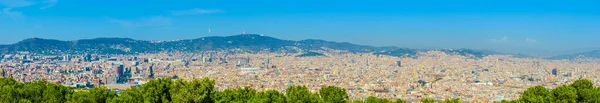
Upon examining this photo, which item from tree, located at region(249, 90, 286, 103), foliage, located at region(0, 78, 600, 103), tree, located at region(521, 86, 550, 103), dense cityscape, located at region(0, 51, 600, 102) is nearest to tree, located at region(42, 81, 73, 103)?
foliage, located at region(0, 78, 600, 103)

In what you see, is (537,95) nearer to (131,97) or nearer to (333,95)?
(333,95)

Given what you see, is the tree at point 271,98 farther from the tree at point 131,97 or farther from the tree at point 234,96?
the tree at point 131,97

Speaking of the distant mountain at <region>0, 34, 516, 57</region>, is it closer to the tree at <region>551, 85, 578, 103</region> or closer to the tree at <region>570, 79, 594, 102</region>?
the tree at <region>570, 79, 594, 102</region>

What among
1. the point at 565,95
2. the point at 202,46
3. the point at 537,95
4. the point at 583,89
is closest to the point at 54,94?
the point at 537,95

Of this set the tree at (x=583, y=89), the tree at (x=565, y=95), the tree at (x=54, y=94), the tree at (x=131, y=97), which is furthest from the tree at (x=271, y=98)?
the tree at (x=583, y=89)

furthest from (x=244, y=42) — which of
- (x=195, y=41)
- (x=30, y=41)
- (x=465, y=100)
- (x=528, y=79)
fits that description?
(x=465, y=100)
